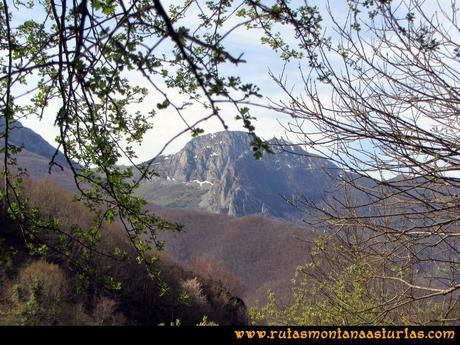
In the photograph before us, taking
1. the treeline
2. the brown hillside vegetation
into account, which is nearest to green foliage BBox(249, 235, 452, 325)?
the treeline

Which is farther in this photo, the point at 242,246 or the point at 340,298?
the point at 242,246

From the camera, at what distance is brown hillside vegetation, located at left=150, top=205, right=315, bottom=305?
15000 cm

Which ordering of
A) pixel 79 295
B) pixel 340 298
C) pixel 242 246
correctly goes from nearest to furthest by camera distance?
pixel 340 298 < pixel 79 295 < pixel 242 246

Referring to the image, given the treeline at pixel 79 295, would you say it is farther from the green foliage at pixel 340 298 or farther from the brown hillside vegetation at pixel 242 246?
the brown hillside vegetation at pixel 242 246

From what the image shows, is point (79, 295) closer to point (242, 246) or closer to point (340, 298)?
point (340, 298)

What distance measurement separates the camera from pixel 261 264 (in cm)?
15388

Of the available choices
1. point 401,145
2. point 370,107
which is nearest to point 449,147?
point 401,145

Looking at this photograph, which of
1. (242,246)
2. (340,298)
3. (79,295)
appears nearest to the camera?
(340,298)

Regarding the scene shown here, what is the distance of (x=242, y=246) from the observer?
163500mm

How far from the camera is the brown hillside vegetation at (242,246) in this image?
150 meters

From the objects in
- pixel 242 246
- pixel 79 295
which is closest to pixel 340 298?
pixel 79 295

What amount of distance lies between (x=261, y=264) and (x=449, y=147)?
498 ft

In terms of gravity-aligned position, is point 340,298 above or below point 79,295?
above

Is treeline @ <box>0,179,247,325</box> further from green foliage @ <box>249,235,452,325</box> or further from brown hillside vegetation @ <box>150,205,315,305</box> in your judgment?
brown hillside vegetation @ <box>150,205,315,305</box>
